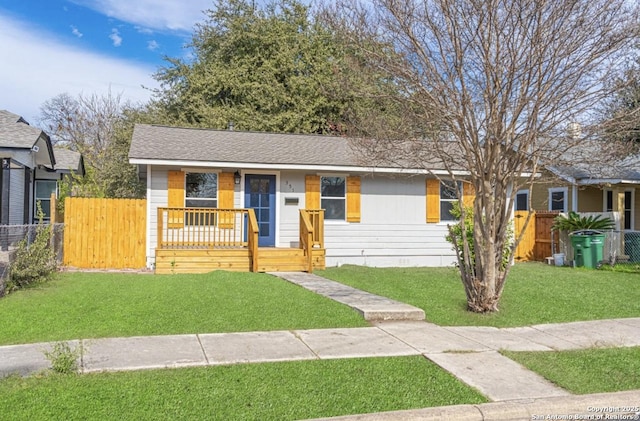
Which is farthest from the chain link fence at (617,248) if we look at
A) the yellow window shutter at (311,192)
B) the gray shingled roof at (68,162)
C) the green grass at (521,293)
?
the gray shingled roof at (68,162)

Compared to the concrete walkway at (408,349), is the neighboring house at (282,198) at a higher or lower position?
higher

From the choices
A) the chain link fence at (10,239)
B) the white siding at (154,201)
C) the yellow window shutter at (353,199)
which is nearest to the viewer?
the chain link fence at (10,239)

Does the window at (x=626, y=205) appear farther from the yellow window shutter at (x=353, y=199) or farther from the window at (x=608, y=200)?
the yellow window shutter at (x=353, y=199)

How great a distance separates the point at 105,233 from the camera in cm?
1280

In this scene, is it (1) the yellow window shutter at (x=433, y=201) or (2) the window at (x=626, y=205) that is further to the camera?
(2) the window at (x=626, y=205)

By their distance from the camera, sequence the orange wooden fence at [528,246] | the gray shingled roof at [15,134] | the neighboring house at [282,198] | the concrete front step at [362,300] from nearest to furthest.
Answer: the concrete front step at [362,300], the gray shingled roof at [15,134], the neighboring house at [282,198], the orange wooden fence at [528,246]

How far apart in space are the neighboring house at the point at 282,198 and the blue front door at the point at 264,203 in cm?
3

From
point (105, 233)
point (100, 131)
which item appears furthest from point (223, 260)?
point (100, 131)

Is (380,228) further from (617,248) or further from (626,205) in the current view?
(626,205)

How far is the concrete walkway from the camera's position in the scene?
171 inches

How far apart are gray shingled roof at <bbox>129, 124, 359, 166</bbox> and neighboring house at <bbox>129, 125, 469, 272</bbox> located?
3cm

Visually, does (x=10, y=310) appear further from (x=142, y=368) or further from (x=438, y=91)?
(x=438, y=91)

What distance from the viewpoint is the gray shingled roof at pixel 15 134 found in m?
11.6

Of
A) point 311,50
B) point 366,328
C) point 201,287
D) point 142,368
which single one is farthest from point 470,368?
point 311,50
